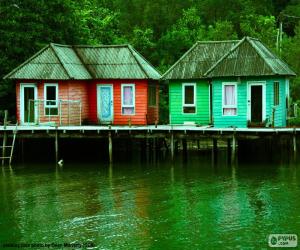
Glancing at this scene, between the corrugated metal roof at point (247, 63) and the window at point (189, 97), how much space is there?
7.58 feet

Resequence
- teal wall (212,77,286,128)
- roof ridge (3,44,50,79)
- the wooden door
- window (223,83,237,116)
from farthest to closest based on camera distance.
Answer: the wooden door
roof ridge (3,44,50,79)
window (223,83,237,116)
teal wall (212,77,286,128)

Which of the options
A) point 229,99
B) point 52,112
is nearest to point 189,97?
point 229,99

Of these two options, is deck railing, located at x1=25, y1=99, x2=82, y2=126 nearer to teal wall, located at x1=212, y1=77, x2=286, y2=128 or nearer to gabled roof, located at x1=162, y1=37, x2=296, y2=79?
gabled roof, located at x1=162, y1=37, x2=296, y2=79

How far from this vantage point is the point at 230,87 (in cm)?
3981

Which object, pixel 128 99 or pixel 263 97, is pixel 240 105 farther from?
pixel 128 99

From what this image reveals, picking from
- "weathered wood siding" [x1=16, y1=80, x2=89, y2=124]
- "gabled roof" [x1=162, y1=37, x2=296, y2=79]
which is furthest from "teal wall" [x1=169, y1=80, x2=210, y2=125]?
"weathered wood siding" [x1=16, y1=80, x2=89, y2=124]

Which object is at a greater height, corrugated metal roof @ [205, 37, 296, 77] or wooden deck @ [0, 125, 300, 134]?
corrugated metal roof @ [205, 37, 296, 77]

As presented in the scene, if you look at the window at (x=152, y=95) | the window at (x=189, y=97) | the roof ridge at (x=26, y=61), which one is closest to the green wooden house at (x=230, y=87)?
the window at (x=189, y=97)

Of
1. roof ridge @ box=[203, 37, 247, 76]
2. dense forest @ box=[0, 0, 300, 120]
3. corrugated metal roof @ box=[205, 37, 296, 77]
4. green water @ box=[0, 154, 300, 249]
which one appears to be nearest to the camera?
green water @ box=[0, 154, 300, 249]

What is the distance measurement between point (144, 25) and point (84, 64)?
21411 mm

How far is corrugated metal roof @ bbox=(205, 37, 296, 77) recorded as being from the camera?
128ft

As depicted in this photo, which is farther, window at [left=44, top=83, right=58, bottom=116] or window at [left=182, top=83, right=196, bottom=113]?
window at [left=44, top=83, right=58, bottom=116]

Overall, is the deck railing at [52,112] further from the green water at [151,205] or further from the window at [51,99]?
the green water at [151,205]

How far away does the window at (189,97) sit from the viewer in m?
41.6
